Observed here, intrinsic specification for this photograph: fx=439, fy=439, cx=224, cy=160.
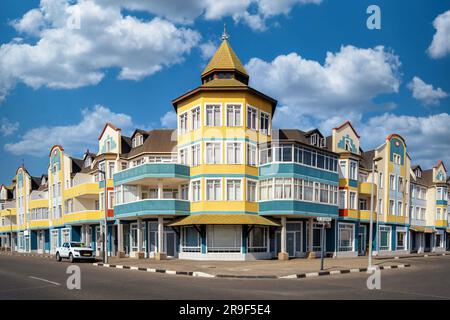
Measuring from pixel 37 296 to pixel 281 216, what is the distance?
945 inches

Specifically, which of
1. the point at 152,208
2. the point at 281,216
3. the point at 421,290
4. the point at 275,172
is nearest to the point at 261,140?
the point at 275,172

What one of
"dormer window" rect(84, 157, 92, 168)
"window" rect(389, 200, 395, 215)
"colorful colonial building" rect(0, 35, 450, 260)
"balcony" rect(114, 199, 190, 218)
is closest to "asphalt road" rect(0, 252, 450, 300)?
"colorful colonial building" rect(0, 35, 450, 260)

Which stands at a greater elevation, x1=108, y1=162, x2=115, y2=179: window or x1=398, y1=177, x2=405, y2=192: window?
x1=108, y1=162, x2=115, y2=179: window

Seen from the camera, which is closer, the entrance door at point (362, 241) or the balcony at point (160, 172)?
the balcony at point (160, 172)

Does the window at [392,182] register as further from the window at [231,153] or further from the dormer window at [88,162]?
the dormer window at [88,162]

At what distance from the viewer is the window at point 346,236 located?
4134 cm

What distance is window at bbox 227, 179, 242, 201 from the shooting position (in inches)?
1336

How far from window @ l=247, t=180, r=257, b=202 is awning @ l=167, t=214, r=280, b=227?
1426 mm

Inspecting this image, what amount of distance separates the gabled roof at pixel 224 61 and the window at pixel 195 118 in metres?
4.03

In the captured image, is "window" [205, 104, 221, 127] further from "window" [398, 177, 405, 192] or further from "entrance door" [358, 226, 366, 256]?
"window" [398, 177, 405, 192]

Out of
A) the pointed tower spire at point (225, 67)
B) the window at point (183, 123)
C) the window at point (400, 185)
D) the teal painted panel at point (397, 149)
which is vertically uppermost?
the pointed tower spire at point (225, 67)

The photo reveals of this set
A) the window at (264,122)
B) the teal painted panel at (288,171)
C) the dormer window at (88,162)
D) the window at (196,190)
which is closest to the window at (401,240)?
the teal painted panel at (288,171)

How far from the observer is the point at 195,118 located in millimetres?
35500
